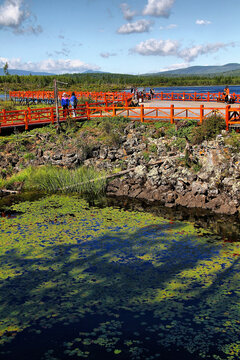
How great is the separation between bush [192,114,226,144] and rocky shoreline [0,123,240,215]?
1.52 feet

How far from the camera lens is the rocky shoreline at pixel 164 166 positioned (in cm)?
1881

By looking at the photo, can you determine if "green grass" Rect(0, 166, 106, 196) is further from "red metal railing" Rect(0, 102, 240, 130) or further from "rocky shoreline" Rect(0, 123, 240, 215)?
"red metal railing" Rect(0, 102, 240, 130)

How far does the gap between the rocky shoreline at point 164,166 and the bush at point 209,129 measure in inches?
18.2

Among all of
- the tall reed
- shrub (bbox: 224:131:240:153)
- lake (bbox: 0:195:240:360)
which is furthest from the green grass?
shrub (bbox: 224:131:240:153)

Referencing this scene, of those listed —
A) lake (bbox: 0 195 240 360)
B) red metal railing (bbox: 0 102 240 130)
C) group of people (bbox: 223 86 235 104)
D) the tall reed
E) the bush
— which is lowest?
lake (bbox: 0 195 240 360)

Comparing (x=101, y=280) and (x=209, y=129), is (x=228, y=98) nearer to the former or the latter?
(x=209, y=129)

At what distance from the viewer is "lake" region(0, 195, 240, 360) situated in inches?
327

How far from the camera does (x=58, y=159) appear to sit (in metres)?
24.6

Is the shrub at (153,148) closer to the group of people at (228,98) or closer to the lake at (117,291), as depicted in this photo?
the lake at (117,291)

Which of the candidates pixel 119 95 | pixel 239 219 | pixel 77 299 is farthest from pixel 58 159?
pixel 119 95

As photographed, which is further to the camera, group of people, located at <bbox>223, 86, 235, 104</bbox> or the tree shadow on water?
group of people, located at <bbox>223, 86, 235, 104</bbox>

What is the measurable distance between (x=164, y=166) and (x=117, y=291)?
1209cm

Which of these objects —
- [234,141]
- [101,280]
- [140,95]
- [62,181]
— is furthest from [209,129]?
[140,95]

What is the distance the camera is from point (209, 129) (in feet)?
72.4
